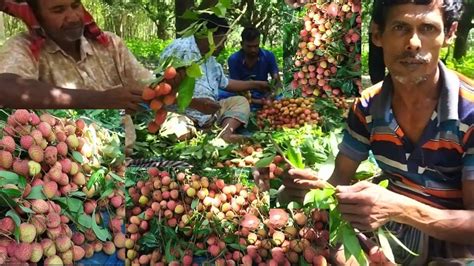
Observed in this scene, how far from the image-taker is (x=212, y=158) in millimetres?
1796

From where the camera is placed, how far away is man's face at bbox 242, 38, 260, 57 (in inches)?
105

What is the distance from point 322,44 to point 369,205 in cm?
153

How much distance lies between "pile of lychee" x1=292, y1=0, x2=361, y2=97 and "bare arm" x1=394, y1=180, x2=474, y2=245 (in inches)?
54.2

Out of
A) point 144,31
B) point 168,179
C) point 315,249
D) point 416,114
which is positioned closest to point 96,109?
point 168,179

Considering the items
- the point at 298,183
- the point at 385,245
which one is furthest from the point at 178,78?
the point at 385,245

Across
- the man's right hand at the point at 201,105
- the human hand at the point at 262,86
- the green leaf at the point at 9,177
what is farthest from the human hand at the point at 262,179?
the human hand at the point at 262,86

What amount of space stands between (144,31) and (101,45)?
694 centimetres

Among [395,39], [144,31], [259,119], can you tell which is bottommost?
[144,31]

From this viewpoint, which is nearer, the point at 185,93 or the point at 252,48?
the point at 185,93

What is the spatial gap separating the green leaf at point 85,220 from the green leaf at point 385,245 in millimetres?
713

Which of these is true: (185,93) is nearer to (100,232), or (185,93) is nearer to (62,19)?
(100,232)

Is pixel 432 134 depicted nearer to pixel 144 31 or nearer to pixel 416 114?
pixel 416 114

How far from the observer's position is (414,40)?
1176 mm

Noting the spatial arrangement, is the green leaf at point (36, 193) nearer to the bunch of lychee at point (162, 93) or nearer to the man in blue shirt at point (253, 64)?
the bunch of lychee at point (162, 93)
